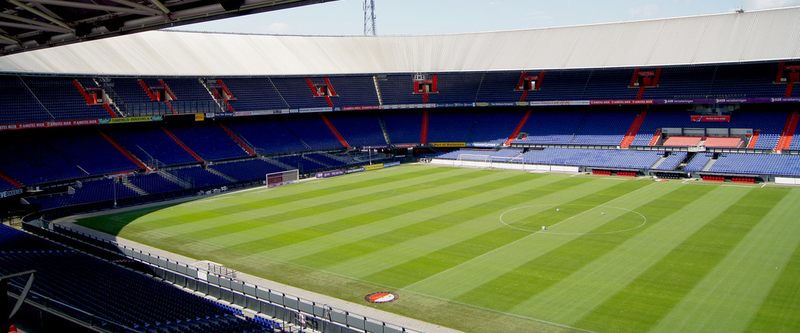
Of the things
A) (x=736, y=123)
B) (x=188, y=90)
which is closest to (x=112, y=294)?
(x=188, y=90)

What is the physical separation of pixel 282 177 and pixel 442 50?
26050 mm

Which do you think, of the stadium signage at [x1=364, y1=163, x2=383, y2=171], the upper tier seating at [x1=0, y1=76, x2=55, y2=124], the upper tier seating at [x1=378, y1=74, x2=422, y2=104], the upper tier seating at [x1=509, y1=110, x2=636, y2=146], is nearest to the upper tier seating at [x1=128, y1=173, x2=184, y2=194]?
the upper tier seating at [x1=0, y1=76, x2=55, y2=124]

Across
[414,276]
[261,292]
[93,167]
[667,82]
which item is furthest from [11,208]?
[667,82]

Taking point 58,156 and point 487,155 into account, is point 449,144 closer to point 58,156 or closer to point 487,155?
point 487,155

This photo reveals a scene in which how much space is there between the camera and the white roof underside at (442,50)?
52656 mm

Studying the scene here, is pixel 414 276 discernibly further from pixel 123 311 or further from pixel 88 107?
pixel 88 107

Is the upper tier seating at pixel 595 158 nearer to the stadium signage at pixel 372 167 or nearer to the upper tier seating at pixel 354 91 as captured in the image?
the stadium signage at pixel 372 167

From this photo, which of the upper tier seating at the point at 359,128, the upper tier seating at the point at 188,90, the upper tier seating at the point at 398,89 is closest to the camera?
the upper tier seating at the point at 188,90

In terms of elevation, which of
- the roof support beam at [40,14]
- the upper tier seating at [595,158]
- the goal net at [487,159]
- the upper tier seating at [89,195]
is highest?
the roof support beam at [40,14]

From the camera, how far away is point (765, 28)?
180 feet

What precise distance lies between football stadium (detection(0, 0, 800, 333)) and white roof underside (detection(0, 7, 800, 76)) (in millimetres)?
247

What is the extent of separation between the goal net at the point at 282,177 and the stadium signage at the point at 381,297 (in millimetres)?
29837

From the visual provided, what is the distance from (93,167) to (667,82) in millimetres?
50038

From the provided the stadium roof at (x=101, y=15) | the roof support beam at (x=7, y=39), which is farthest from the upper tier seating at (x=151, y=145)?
the stadium roof at (x=101, y=15)
